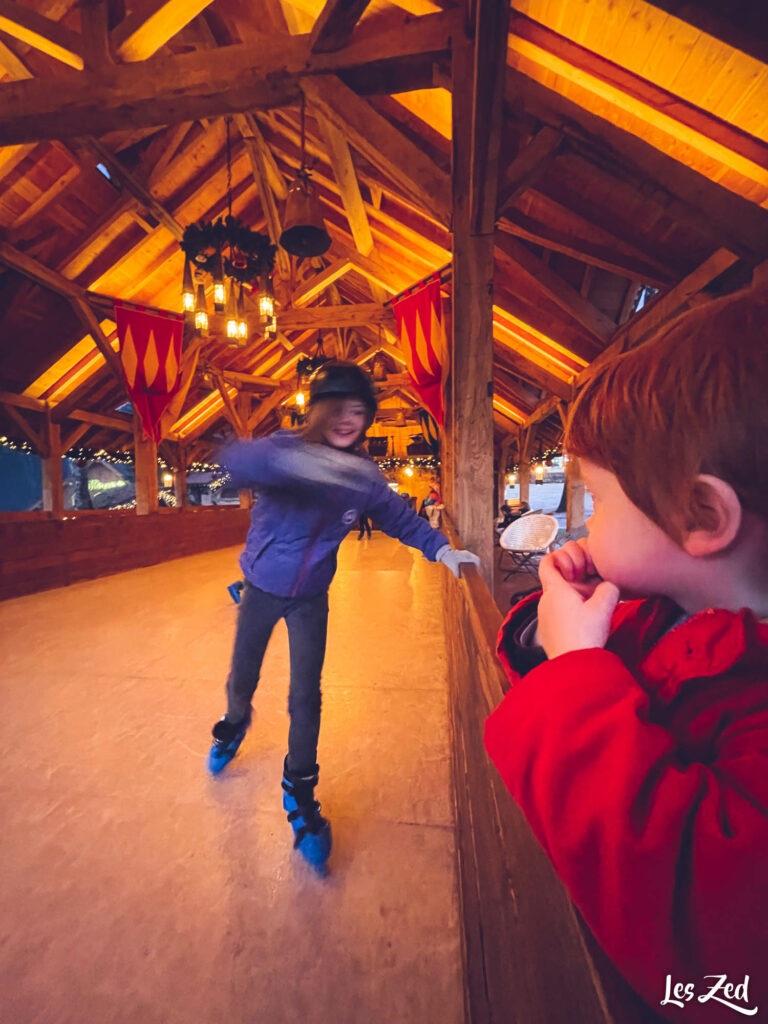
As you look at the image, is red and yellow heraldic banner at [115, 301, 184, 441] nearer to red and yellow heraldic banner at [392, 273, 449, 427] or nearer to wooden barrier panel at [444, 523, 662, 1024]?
red and yellow heraldic banner at [392, 273, 449, 427]

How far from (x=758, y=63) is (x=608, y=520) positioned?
338cm

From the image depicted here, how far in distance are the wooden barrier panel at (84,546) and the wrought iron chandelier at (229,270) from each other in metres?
3.50

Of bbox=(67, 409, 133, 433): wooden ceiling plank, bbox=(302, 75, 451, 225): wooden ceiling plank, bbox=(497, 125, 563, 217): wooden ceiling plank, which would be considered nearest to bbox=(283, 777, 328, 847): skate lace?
bbox=(302, 75, 451, 225): wooden ceiling plank

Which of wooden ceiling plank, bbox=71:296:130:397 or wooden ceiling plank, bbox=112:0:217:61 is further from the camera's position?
wooden ceiling plank, bbox=71:296:130:397

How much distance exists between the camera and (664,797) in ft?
1.13

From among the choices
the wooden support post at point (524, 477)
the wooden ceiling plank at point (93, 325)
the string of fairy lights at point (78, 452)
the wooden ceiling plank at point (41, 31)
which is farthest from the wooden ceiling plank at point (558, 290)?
the string of fairy lights at point (78, 452)

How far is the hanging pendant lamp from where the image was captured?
12.1ft

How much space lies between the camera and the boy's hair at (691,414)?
1.46 feet

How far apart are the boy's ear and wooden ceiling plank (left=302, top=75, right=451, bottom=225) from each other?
3.00m

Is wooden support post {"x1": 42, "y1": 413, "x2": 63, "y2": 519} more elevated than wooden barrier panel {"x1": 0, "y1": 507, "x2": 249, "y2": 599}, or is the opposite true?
wooden support post {"x1": 42, "y1": 413, "x2": 63, "y2": 519}

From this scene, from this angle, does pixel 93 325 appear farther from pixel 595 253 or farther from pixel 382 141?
pixel 595 253

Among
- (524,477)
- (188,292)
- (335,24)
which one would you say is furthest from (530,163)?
(524,477)

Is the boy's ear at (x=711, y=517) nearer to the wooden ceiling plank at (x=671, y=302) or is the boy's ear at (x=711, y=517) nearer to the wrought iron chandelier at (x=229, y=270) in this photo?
the wooden ceiling plank at (x=671, y=302)

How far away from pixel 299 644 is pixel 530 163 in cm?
345
